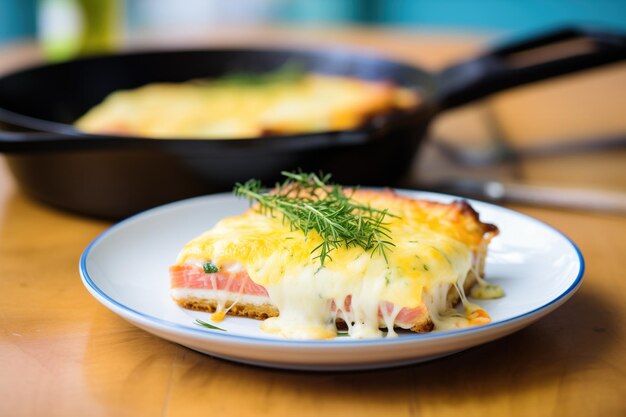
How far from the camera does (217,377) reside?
39.1 inches

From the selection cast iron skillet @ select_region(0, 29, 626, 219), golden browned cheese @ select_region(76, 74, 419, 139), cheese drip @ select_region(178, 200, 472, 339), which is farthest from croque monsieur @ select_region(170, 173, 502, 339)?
golden browned cheese @ select_region(76, 74, 419, 139)

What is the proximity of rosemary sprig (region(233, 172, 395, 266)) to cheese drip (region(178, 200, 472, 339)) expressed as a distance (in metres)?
0.01

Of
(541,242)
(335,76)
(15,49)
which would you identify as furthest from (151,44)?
(541,242)

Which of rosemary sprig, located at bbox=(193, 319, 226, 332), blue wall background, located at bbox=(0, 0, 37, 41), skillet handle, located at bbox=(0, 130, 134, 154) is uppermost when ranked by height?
skillet handle, located at bbox=(0, 130, 134, 154)

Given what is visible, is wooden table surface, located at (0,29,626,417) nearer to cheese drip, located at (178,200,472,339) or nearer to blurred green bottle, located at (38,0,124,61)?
cheese drip, located at (178,200,472,339)

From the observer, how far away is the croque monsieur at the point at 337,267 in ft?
3.25

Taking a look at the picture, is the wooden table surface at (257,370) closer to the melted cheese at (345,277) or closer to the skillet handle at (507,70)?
the melted cheese at (345,277)

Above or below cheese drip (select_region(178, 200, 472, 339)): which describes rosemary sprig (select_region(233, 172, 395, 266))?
above

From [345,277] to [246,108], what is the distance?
106 cm

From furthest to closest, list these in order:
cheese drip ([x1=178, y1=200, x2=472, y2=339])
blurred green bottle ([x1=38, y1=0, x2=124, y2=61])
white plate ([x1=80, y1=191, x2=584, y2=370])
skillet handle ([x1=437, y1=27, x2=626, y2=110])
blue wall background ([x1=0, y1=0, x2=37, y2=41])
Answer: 1. blue wall background ([x1=0, y1=0, x2=37, y2=41])
2. blurred green bottle ([x1=38, y1=0, x2=124, y2=61])
3. skillet handle ([x1=437, y1=27, x2=626, y2=110])
4. cheese drip ([x1=178, y1=200, x2=472, y2=339])
5. white plate ([x1=80, y1=191, x2=584, y2=370])

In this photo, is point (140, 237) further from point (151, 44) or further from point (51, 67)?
point (151, 44)

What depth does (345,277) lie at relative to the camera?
99 centimetres

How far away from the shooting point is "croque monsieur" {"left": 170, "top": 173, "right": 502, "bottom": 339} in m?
0.99

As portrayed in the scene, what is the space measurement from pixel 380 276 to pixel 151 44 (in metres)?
2.66
